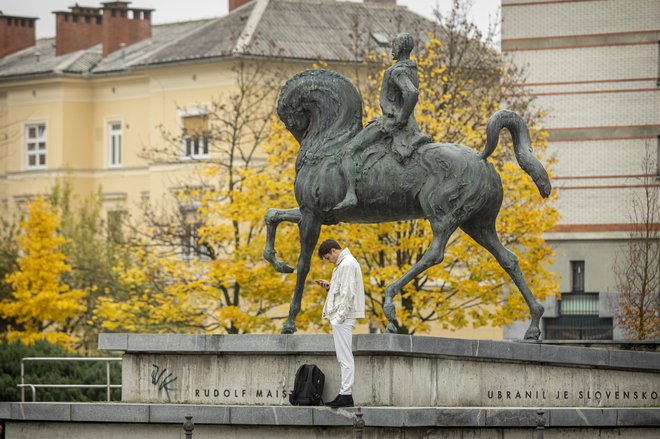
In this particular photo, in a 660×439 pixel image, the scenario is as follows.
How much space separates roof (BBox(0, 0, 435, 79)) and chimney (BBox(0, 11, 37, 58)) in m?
9.28

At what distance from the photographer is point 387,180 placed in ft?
77.5

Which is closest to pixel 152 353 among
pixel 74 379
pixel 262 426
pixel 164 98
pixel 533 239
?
pixel 262 426

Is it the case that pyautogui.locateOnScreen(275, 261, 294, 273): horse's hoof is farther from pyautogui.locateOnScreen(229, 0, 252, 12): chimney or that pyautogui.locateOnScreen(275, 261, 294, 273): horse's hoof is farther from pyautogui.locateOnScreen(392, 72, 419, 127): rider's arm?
pyautogui.locateOnScreen(229, 0, 252, 12): chimney

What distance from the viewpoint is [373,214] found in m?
23.9

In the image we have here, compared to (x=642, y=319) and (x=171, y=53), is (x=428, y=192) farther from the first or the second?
(x=171, y=53)

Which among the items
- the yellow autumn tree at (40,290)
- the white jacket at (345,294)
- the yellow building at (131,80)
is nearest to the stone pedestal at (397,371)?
the white jacket at (345,294)

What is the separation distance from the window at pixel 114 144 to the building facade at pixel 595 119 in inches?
1087

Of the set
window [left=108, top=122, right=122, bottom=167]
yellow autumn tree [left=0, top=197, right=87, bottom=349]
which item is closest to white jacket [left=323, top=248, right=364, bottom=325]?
yellow autumn tree [left=0, top=197, right=87, bottom=349]

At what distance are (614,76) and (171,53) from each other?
2352cm

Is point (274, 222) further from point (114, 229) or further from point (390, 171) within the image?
point (114, 229)

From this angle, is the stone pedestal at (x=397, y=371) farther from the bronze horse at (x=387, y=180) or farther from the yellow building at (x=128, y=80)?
the yellow building at (x=128, y=80)

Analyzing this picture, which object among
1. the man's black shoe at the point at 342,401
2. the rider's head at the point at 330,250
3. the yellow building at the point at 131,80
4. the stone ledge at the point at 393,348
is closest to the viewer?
the man's black shoe at the point at 342,401

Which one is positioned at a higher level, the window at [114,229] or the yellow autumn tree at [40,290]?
the window at [114,229]

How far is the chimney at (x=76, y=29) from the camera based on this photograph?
78.9 metres
